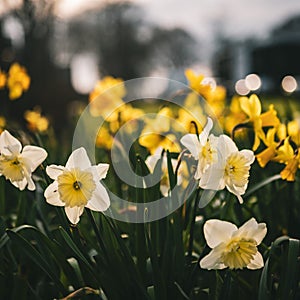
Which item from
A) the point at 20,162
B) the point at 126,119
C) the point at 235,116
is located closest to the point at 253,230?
the point at 20,162

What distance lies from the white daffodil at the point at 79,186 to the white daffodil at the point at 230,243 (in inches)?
9.6

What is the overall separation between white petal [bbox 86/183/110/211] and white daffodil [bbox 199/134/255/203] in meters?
0.23

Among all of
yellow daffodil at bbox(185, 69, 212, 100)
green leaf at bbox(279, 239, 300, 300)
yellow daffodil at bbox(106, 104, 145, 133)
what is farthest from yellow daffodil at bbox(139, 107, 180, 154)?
green leaf at bbox(279, 239, 300, 300)

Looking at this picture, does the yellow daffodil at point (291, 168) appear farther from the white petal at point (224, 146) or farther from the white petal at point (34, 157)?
the white petal at point (34, 157)

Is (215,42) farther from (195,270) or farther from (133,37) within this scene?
(195,270)

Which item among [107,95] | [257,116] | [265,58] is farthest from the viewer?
[265,58]

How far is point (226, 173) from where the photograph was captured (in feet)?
4.35

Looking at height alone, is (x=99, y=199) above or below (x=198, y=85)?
below

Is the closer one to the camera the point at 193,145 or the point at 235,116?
the point at 193,145

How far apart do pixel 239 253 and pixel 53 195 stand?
17.3 inches

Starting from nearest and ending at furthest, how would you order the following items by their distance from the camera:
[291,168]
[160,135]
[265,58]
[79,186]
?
[79,186]
[291,168]
[160,135]
[265,58]

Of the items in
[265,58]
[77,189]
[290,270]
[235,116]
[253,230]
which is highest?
[265,58]

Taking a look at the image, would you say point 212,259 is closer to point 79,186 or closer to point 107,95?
point 79,186

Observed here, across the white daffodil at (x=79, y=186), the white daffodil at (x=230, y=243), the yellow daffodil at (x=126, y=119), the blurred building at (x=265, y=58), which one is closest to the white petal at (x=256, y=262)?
the white daffodil at (x=230, y=243)
